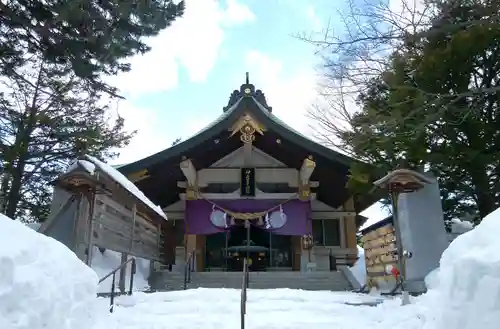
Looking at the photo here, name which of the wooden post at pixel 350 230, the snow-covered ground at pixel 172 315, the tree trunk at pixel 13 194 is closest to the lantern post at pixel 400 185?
the snow-covered ground at pixel 172 315

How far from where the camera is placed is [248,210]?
13.1m

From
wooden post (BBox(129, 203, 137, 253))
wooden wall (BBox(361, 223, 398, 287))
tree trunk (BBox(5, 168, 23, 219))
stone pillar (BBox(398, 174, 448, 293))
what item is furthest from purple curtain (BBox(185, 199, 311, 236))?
stone pillar (BBox(398, 174, 448, 293))

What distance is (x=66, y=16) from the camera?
16.9 ft

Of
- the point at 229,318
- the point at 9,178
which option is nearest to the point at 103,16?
the point at 229,318

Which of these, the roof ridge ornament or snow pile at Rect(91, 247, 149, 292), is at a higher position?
the roof ridge ornament

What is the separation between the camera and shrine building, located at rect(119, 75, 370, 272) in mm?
12195

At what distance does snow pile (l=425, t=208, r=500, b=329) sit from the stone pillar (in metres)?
3.87

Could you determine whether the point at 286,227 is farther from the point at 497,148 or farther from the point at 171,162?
the point at 497,148

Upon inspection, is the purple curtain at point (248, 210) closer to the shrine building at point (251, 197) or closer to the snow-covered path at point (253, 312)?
the shrine building at point (251, 197)

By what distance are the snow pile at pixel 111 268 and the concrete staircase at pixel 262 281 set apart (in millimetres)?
333

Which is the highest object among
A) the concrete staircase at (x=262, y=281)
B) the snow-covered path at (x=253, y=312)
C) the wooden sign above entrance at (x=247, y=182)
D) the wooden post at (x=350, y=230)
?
the wooden sign above entrance at (x=247, y=182)

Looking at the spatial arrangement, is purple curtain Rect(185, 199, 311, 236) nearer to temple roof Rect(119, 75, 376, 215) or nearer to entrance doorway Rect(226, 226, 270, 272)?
entrance doorway Rect(226, 226, 270, 272)

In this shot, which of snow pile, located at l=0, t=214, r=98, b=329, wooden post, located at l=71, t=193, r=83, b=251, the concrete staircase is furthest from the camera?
the concrete staircase

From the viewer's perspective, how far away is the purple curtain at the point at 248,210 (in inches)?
503
